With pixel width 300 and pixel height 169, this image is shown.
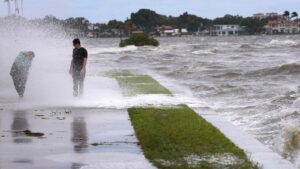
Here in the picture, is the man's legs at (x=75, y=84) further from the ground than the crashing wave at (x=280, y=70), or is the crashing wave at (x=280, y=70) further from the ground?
the man's legs at (x=75, y=84)

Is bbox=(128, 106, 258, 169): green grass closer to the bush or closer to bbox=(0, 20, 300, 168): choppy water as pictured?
bbox=(0, 20, 300, 168): choppy water

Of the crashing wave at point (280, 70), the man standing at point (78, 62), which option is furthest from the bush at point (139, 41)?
the man standing at point (78, 62)

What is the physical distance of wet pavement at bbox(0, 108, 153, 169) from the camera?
8586 millimetres

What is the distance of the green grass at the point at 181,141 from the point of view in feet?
27.7

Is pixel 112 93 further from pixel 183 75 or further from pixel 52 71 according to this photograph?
pixel 183 75

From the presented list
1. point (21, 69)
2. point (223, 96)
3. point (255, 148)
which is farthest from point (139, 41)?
point (255, 148)

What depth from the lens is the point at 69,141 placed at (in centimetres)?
1027

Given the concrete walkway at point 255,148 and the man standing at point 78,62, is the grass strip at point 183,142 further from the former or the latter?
the man standing at point 78,62

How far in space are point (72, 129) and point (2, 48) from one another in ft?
60.5

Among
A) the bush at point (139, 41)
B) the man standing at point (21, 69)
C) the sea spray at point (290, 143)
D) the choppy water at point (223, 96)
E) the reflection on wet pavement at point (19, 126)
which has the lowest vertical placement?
the bush at point (139, 41)

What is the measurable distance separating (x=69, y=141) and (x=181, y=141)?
175 centimetres

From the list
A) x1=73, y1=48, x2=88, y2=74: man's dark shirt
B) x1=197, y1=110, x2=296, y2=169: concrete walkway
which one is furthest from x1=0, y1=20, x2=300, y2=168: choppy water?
x1=73, y1=48, x2=88, y2=74: man's dark shirt

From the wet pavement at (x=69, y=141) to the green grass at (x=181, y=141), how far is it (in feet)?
0.64

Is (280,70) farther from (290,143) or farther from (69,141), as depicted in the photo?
(69,141)
